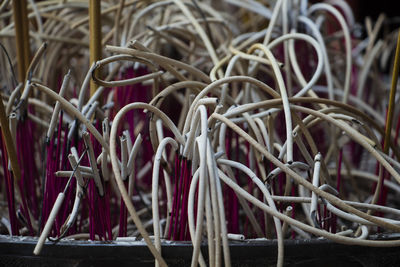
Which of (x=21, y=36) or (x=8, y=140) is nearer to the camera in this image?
(x=8, y=140)

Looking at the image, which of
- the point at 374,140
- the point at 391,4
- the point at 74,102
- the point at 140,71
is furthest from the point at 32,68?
the point at 391,4

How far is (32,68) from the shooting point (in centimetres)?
44

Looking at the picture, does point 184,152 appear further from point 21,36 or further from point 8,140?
point 21,36

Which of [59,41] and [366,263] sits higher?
[59,41]

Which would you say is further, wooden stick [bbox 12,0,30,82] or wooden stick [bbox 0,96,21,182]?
wooden stick [bbox 12,0,30,82]

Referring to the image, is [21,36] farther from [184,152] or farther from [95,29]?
[184,152]

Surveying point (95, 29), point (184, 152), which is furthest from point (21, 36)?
point (184, 152)

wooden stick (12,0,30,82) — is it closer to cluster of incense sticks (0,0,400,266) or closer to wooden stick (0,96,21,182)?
cluster of incense sticks (0,0,400,266)

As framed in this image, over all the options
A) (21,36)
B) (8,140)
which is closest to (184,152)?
(8,140)

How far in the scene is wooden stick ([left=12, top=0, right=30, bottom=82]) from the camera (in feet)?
1.70

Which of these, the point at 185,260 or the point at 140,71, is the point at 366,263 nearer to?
the point at 185,260

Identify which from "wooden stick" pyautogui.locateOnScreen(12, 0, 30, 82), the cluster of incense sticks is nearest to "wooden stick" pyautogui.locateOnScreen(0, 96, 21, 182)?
the cluster of incense sticks

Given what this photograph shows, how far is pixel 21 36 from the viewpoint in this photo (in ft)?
1.72

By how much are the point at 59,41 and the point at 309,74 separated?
0.35 meters
